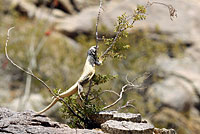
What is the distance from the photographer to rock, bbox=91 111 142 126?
496cm

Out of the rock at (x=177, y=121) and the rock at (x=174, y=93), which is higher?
the rock at (x=174, y=93)

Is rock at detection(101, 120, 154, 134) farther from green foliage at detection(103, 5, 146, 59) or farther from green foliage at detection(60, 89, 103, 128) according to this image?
green foliage at detection(103, 5, 146, 59)

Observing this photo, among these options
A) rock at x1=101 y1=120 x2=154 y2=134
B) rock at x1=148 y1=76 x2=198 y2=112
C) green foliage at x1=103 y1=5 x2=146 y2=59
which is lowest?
rock at x1=101 y1=120 x2=154 y2=134

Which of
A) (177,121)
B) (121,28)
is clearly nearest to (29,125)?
(121,28)

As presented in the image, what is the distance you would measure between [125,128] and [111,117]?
1.95ft

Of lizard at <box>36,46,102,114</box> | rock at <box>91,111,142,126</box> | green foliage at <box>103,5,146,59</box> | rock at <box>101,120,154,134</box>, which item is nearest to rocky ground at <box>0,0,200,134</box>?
green foliage at <box>103,5,146,59</box>

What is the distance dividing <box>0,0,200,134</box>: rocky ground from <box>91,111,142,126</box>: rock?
1133 centimetres

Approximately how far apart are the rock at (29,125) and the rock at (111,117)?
0.51 meters

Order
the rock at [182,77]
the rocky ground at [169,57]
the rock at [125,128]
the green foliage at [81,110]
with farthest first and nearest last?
the rock at [182,77], the rocky ground at [169,57], the green foliage at [81,110], the rock at [125,128]

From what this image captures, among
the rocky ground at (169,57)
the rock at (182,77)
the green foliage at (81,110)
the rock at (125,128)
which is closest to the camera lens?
the rock at (125,128)

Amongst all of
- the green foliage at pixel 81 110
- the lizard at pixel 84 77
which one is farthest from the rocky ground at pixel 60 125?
the lizard at pixel 84 77

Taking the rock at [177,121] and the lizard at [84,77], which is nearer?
the lizard at [84,77]

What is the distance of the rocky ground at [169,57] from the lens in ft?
62.8

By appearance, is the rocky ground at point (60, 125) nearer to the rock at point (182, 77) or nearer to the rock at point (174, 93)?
the rock at point (174, 93)
